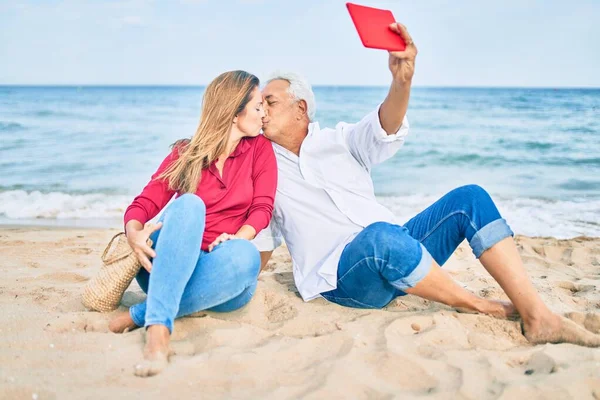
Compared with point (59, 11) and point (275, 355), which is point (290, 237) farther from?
point (59, 11)

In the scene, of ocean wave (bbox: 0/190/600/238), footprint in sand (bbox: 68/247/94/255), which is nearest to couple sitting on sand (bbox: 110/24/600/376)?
footprint in sand (bbox: 68/247/94/255)

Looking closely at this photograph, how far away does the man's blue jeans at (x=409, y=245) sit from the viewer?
Result: 278 cm

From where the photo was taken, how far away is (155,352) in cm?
238

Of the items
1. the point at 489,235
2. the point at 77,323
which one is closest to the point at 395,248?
the point at 489,235

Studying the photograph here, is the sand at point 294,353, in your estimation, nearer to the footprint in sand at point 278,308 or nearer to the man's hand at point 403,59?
the footprint in sand at point 278,308

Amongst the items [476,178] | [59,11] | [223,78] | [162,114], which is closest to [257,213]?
[223,78]

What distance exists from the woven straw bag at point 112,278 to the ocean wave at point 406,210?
14.1 ft

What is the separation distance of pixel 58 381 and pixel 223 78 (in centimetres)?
186

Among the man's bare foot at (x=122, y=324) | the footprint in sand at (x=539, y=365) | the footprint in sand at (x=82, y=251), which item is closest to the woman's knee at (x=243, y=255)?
the man's bare foot at (x=122, y=324)

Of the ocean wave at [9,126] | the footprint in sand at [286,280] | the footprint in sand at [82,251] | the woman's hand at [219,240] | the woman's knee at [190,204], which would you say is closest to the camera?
the woman's knee at [190,204]

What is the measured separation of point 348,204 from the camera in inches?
128

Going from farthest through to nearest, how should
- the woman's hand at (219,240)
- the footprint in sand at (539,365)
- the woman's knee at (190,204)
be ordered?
the woman's hand at (219,240) → the woman's knee at (190,204) → the footprint in sand at (539,365)

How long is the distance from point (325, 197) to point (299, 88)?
0.76 metres

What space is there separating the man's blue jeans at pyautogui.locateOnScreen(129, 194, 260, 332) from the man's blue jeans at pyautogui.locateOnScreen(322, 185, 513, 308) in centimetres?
53
